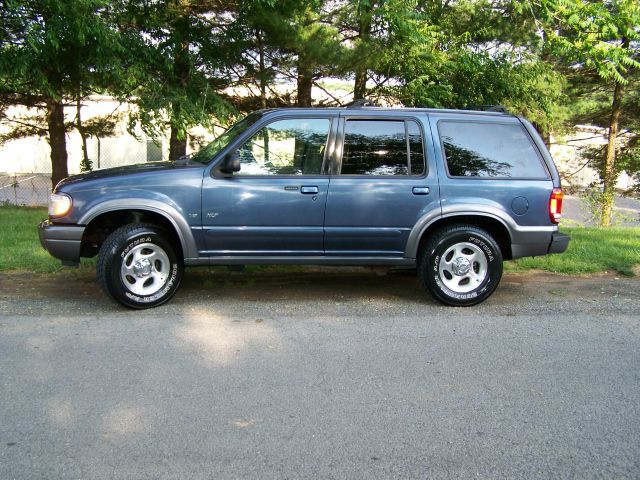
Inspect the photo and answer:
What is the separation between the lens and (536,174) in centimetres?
604

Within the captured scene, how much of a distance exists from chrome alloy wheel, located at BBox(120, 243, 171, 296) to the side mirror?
0.97 metres

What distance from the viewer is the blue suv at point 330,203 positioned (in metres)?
5.70

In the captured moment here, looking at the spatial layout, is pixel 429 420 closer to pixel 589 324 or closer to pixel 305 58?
pixel 589 324

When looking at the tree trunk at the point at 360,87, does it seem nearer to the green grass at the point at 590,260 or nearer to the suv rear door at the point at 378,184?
the green grass at the point at 590,260

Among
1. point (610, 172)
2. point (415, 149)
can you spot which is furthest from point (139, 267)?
point (610, 172)

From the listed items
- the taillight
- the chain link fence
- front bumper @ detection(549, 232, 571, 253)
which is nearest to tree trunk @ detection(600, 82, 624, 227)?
front bumper @ detection(549, 232, 571, 253)

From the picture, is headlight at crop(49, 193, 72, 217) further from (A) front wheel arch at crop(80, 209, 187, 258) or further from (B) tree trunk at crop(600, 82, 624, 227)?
(B) tree trunk at crop(600, 82, 624, 227)

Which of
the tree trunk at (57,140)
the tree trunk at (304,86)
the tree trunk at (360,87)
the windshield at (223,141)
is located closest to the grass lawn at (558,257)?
the windshield at (223,141)

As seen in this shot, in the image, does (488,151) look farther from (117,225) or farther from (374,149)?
(117,225)

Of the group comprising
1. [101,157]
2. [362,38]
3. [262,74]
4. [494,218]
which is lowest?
[494,218]

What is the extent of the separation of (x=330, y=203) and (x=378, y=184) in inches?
19.6

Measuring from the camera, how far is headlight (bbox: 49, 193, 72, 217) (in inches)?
223

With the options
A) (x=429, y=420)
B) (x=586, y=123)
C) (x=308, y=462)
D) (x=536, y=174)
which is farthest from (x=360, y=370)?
(x=586, y=123)

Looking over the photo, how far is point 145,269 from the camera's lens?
18.8ft
